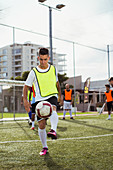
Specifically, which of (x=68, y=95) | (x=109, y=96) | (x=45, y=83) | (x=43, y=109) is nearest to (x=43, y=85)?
(x=45, y=83)

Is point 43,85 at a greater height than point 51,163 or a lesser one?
greater

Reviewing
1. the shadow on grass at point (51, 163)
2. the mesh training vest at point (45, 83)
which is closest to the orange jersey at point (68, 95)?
the mesh training vest at point (45, 83)

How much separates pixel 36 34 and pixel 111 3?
5.12 meters

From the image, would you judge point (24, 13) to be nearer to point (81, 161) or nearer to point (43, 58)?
point (43, 58)

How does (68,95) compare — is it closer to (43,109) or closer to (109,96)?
(109,96)

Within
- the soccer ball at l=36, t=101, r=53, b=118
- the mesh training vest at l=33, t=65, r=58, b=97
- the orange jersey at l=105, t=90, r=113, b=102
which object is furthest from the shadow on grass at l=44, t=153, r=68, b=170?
the orange jersey at l=105, t=90, r=113, b=102

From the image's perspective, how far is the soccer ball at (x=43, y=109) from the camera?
376cm

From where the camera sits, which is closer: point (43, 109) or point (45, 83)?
point (43, 109)

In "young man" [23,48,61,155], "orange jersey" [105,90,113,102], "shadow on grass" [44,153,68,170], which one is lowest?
"shadow on grass" [44,153,68,170]

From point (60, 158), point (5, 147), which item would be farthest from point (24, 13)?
point (60, 158)

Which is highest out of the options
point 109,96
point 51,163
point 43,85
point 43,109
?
point 43,85

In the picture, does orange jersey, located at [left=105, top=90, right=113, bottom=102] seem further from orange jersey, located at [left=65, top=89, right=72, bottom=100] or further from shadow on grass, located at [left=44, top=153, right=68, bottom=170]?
shadow on grass, located at [left=44, top=153, right=68, bottom=170]

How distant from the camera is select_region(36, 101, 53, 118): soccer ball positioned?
3764 mm

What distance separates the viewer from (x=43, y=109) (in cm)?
376
